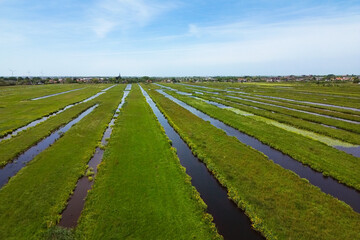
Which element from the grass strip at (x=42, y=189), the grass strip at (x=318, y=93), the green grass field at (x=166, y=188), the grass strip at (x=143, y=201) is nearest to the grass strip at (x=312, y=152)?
the green grass field at (x=166, y=188)

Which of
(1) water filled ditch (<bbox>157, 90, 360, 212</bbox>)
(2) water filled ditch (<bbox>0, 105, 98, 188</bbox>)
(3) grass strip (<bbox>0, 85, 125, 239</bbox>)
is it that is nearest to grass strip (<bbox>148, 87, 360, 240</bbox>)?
(1) water filled ditch (<bbox>157, 90, 360, 212</bbox>)

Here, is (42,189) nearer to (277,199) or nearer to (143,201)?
(143,201)

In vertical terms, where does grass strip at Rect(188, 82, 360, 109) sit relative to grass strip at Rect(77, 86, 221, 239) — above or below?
above

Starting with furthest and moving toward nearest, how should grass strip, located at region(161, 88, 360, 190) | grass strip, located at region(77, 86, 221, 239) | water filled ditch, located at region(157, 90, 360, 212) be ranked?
grass strip, located at region(161, 88, 360, 190)
water filled ditch, located at region(157, 90, 360, 212)
grass strip, located at region(77, 86, 221, 239)

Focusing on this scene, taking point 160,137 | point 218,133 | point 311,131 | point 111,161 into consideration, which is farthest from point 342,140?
point 111,161

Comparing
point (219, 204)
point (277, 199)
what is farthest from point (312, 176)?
point (219, 204)

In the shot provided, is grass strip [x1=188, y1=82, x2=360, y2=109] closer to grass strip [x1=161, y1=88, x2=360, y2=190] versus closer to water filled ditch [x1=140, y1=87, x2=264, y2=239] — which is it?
grass strip [x1=161, y1=88, x2=360, y2=190]

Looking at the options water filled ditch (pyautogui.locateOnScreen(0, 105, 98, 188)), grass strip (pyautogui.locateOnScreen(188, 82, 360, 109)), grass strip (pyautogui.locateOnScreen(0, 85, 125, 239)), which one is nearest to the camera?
grass strip (pyautogui.locateOnScreen(0, 85, 125, 239))

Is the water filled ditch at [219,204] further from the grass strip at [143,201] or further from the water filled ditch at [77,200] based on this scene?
the water filled ditch at [77,200]
